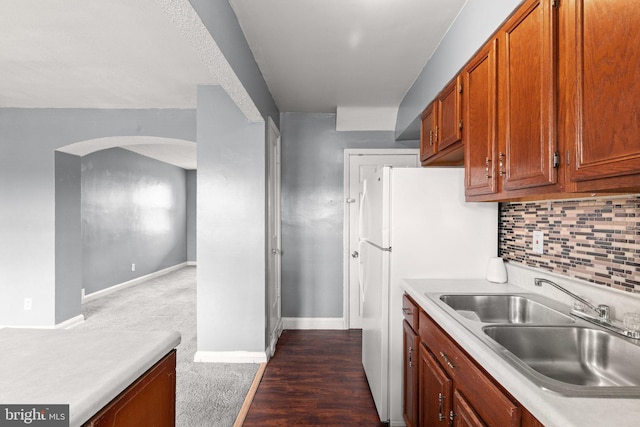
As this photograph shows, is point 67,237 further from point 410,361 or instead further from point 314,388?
point 410,361

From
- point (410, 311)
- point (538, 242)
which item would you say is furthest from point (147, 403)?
point (538, 242)

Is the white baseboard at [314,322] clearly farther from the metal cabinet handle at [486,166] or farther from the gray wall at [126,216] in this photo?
the gray wall at [126,216]

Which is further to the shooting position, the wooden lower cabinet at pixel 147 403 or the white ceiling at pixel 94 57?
the white ceiling at pixel 94 57

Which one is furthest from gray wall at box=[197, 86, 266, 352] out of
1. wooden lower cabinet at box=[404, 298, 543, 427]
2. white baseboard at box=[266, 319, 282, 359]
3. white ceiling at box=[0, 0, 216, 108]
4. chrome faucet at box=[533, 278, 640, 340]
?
chrome faucet at box=[533, 278, 640, 340]

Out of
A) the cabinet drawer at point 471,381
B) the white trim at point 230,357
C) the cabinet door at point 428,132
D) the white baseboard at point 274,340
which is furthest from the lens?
the white baseboard at point 274,340

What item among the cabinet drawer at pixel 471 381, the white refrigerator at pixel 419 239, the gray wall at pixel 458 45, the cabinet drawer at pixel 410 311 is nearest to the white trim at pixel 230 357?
the white refrigerator at pixel 419 239

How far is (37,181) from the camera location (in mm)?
3805

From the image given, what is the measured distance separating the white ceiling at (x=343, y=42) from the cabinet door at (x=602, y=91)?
1.04 meters

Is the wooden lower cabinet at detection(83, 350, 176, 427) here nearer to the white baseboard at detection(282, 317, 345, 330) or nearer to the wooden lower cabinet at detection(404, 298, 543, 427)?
the wooden lower cabinet at detection(404, 298, 543, 427)

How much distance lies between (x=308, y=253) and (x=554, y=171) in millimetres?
3024

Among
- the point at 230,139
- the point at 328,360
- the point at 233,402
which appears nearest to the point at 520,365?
the point at 233,402

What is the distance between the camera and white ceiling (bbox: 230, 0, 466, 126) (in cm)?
200

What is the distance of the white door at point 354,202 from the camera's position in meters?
3.98

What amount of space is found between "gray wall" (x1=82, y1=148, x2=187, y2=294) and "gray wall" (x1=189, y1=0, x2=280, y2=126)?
12.4 ft
